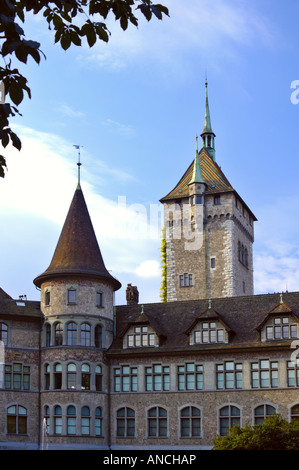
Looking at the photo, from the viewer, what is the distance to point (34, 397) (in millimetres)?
45844

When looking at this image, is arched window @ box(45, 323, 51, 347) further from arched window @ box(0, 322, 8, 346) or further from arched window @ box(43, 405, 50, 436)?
arched window @ box(43, 405, 50, 436)

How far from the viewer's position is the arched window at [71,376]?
45250 millimetres

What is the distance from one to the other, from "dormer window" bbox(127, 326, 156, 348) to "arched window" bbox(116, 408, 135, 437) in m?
3.74

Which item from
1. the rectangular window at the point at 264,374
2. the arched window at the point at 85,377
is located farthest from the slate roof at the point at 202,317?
the arched window at the point at 85,377

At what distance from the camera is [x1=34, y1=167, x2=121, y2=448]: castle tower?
4478cm

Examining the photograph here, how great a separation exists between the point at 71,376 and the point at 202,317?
8176 millimetres

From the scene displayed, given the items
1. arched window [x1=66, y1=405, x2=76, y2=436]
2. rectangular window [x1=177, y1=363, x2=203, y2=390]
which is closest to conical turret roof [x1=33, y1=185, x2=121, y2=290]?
rectangular window [x1=177, y1=363, x2=203, y2=390]

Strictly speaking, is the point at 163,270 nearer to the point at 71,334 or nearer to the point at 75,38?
the point at 71,334

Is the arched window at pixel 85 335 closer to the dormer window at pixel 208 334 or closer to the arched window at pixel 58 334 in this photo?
the arched window at pixel 58 334

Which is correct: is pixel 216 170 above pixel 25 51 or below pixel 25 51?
above

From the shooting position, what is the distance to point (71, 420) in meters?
44.7
